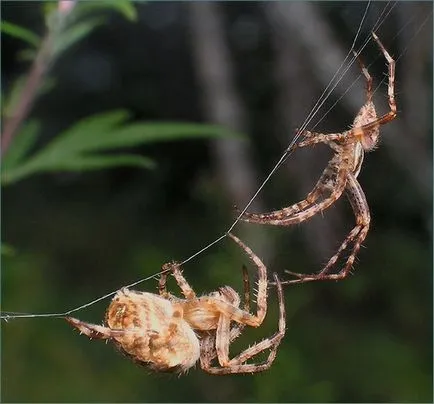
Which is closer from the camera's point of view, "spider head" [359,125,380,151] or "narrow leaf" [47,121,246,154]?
"spider head" [359,125,380,151]

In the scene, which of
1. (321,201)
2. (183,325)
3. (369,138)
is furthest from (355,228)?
(183,325)

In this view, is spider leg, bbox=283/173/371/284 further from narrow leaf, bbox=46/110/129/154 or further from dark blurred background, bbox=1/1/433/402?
dark blurred background, bbox=1/1/433/402

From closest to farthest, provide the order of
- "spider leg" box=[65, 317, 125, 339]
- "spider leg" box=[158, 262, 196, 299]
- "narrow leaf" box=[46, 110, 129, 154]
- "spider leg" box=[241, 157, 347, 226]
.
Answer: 1. "spider leg" box=[65, 317, 125, 339]
2. "spider leg" box=[158, 262, 196, 299]
3. "spider leg" box=[241, 157, 347, 226]
4. "narrow leaf" box=[46, 110, 129, 154]

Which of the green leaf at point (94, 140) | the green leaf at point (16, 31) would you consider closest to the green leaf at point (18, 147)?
the green leaf at point (94, 140)

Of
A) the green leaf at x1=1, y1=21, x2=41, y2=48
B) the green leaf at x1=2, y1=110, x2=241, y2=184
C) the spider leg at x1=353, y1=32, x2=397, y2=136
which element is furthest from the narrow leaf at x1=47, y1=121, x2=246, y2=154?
the spider leg at x1=353, y1=32, x2=397, y2=136

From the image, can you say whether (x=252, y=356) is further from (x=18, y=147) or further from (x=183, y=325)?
(x=18, y=147)

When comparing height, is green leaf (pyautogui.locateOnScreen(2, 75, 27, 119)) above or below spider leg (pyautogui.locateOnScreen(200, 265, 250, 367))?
above
